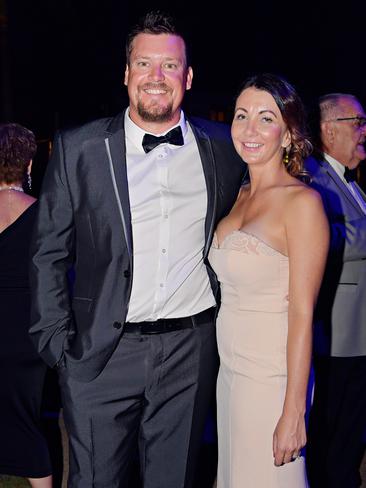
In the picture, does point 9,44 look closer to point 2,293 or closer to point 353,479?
point 2,293

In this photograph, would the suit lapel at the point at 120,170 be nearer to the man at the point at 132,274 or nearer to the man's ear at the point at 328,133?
the man at the point at 132,274

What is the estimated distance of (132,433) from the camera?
246cm

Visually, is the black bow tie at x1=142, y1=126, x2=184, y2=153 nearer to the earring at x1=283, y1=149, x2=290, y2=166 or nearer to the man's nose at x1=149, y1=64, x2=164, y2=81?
the man's nose at x1=149, y1=64, x2=164, y2=81

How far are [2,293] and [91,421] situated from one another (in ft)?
3.29

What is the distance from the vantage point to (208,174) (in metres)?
2.48

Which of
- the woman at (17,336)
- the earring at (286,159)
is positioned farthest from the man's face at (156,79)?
the woman at (17,336)

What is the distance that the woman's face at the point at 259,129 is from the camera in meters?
2.35

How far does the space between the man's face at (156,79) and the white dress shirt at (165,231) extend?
0.25ft

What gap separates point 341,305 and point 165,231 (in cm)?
115

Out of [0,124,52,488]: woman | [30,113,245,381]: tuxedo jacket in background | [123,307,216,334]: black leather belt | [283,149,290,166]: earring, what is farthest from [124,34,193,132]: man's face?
[0,124,52,488]: woman

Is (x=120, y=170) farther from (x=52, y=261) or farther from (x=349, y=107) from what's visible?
(x=349, y=107)

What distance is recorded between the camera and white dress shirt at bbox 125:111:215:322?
7.75 ft

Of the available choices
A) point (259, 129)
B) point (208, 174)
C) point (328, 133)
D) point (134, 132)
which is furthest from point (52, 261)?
point (328, 133)

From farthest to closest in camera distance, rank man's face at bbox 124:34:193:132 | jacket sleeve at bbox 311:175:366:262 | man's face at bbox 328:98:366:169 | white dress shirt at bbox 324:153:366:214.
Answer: man's face at bbox 328:98:366:169, white dress shirt at bbox 324:153:366:214, jacket sleeve at bbox 311:175:366:262, man's face at bbox 124:34:193:132
